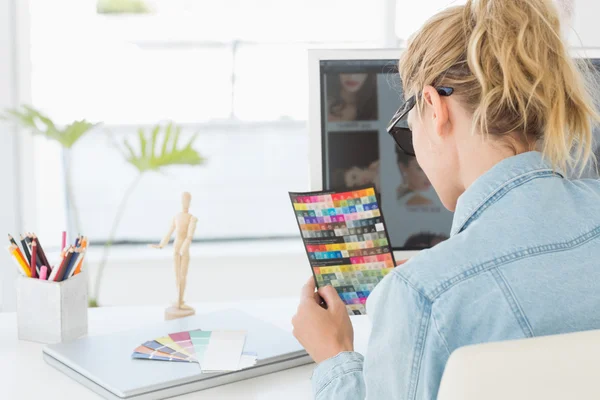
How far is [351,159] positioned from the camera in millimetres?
1177

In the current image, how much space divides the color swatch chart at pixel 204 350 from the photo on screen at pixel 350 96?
0.41 meters

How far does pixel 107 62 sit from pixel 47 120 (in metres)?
0.75

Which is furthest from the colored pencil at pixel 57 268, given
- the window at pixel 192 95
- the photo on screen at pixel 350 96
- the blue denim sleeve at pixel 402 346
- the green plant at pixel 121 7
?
the green plant at pixel 121 7

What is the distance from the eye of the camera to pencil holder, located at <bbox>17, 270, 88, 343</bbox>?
106 centimetres

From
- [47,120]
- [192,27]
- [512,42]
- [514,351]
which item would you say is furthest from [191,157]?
[514,351]

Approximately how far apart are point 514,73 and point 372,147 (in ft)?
1.62

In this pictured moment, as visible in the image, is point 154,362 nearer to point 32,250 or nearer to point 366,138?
point 32,250

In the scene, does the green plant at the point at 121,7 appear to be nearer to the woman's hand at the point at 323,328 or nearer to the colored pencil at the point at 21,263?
the colored pencil at the point at 21,263

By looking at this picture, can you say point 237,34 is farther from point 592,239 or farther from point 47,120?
point 592,239

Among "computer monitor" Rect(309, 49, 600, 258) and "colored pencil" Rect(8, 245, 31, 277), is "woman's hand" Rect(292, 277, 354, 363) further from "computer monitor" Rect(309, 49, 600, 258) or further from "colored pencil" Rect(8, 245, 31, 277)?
"colored pencil" Rect(8, 245, 31, 277)

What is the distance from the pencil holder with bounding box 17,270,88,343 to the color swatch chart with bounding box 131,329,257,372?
166 mm

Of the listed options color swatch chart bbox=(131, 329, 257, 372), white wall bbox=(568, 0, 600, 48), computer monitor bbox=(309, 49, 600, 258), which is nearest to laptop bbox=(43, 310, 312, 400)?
color swatch chart bbox=(131, 329, 257, 372)

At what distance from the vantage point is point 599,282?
0.62 meters

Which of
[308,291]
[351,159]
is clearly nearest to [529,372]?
[308,291]
